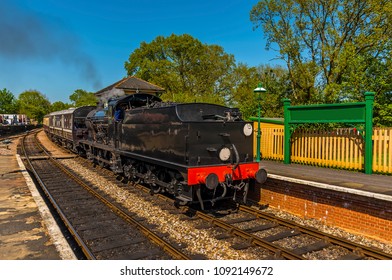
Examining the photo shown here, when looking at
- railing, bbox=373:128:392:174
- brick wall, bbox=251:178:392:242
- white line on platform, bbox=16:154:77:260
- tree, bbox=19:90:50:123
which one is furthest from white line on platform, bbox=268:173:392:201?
tree, bbox=19:90:50:123

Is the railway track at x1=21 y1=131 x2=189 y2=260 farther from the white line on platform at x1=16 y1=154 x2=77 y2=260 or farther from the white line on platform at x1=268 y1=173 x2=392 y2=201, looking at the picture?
the white line on platform at x1=268 y1=173 x2=392 y2=201

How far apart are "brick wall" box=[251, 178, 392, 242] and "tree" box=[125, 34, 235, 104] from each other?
1283 inches

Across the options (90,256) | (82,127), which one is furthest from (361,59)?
(82,127)

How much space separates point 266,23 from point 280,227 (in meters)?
17.1

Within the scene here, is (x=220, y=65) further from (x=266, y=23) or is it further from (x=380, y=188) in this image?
(x=380, y=188)

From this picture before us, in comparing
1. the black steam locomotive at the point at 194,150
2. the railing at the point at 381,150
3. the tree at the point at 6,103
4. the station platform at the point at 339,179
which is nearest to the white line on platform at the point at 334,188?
the station platform at the point at 339,179

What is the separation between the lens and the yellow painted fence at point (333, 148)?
8.23m

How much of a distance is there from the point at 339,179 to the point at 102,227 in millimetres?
5741

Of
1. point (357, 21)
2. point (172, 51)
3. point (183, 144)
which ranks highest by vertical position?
point (172, 51)

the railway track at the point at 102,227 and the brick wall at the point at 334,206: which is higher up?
the brick wall at the point at 334,206

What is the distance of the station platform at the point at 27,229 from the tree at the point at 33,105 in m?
81.8

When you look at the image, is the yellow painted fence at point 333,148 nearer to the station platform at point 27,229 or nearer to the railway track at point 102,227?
the railway track at point 102,227

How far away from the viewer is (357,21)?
17.6m

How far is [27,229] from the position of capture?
579 cm
